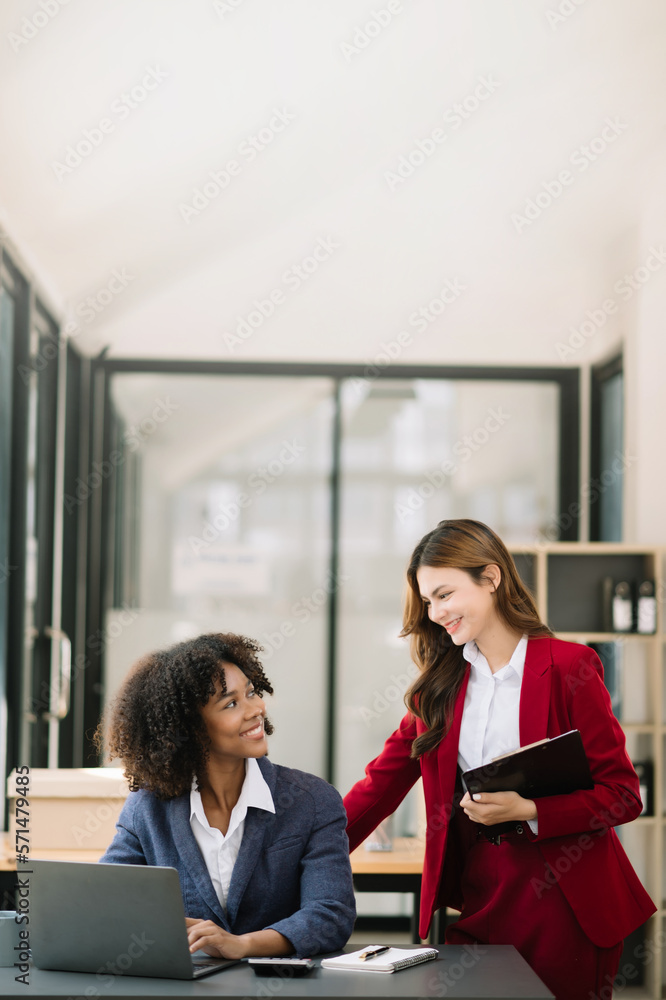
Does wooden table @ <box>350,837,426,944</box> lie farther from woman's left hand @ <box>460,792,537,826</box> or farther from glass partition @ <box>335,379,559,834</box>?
glass partition @ <box>335,379,559,834</box>

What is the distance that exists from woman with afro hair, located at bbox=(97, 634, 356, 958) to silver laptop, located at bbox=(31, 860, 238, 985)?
0.23 m

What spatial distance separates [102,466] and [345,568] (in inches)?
53.3

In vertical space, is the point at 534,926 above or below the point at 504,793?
below

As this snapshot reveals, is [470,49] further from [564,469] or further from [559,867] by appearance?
[559,867]

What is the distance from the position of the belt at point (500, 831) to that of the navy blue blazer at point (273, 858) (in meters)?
0.32

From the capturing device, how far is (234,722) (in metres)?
2.07

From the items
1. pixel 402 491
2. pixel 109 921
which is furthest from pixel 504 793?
pixel 402 491

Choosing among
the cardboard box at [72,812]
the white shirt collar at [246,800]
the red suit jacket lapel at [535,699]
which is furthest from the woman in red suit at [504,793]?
the cardboard box at [72,812]

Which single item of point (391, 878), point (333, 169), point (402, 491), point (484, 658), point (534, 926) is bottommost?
point (391, 878)

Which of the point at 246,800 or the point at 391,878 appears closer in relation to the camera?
the point at 246,800

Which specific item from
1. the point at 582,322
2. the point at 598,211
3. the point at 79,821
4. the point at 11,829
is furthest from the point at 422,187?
the point at 11,829

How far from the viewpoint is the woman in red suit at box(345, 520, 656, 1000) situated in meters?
2.10

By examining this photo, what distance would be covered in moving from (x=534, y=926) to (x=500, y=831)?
8.2 inches

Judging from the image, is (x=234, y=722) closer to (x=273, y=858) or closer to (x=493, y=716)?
(x=273, y=858)
